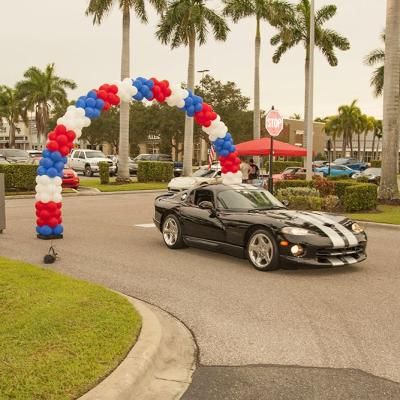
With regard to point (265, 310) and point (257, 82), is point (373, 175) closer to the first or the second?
point (257, 82)

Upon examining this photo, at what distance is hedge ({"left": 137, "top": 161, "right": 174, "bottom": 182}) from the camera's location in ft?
111

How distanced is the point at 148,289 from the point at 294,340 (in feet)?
8.92

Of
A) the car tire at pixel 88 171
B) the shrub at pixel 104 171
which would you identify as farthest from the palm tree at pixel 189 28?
the car tire at pixel 88 171

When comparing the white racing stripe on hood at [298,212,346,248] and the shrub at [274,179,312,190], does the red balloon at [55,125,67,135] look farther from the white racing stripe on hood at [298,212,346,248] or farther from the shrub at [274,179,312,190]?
the shrub at [274,179,312,190]

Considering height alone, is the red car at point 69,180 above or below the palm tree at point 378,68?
below

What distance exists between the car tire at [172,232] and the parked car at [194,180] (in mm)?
12270

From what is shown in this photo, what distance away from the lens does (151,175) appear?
34.2 m

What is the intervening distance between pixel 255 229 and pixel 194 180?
16619mm

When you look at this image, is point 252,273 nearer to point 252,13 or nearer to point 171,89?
point 171,89

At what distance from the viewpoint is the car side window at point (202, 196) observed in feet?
33.2

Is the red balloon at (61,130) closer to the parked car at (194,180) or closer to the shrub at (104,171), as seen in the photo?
the parked car at (194,180)

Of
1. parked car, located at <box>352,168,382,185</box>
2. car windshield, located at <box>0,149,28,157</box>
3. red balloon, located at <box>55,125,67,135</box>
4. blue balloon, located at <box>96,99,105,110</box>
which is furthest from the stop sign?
car windshield, located at <box>0,149,28,157</box>

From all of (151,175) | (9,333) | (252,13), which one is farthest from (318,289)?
(252,13)

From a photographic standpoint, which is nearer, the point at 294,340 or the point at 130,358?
the point at 130,358
